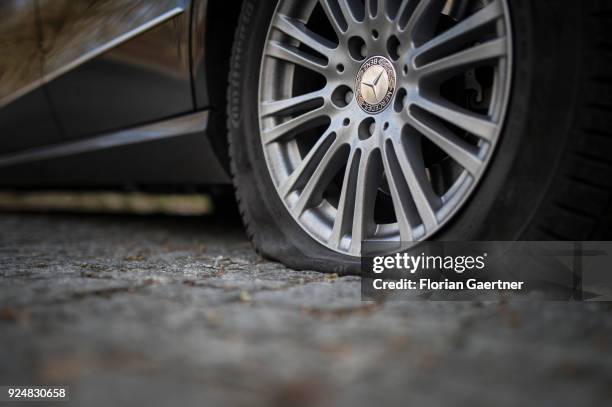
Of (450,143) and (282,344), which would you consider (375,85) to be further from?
(282,344)

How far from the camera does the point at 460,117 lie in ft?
5.15

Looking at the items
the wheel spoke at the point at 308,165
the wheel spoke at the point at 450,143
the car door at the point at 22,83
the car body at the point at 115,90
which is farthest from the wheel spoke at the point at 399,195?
the car door at the point at 22,83

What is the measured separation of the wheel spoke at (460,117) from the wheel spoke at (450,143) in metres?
0.03

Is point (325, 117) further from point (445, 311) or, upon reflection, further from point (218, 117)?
point (445, 311)

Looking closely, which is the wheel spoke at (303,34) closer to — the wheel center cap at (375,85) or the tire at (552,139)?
the wheel center cap at (375,85)

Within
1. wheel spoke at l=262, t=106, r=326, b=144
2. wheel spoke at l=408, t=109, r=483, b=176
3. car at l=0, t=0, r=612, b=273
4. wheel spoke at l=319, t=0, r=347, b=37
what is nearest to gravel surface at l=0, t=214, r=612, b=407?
car at l=0, t=0, r=612, b=273

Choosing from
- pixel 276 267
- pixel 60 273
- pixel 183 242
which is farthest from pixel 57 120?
pixel 276 267

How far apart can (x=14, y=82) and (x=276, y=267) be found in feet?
6.33

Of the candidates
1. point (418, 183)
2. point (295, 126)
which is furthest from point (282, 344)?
point (295, 126)

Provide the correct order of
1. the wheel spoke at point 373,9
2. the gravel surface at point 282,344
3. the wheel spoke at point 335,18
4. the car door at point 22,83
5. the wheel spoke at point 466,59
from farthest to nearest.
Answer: the car door at point 22,83 → the wheel spoke at point 335,18 → the wheel spoke at point 373,9 → the wheel spoke at point 466,59 → the gravel surface at point 282,344

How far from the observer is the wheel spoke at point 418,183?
162cm

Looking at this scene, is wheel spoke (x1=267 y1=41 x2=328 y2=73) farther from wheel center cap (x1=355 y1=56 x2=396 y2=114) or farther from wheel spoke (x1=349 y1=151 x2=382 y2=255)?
wheel spoke (x1=349 y1=151 x2=382 y2=255)

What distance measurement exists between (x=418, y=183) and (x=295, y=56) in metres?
0.62

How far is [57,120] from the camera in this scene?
2.90 meters
